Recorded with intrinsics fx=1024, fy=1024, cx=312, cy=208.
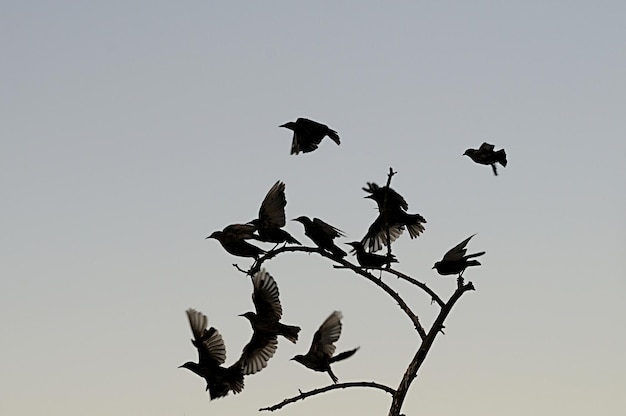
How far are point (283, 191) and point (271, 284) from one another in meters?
Result: 0.66

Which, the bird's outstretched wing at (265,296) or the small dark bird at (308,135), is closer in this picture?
the bird's outstretched wing at (265,296)

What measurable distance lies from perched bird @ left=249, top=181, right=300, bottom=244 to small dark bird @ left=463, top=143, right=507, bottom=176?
1517mm

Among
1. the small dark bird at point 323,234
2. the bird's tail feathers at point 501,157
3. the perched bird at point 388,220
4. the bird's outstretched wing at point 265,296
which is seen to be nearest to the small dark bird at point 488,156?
the bird's tail feathers at point 501,157

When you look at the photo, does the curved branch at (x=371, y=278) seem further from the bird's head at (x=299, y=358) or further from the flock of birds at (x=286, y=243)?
the bird's head at (x=299, y=358)

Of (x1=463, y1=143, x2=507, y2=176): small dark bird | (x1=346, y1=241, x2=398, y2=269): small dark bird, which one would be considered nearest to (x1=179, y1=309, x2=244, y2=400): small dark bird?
(x1=346, y1=241, x2=398, y2=269): small dark bird

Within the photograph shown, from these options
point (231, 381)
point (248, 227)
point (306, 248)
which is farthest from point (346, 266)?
point (231, 381)

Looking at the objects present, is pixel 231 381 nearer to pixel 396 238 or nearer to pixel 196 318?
pixel 196 318

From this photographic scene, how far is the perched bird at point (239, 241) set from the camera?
682cm

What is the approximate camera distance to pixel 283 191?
7.19 m

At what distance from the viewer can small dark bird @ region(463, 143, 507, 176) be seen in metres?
7.51

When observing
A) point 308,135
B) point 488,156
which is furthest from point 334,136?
point 488,156

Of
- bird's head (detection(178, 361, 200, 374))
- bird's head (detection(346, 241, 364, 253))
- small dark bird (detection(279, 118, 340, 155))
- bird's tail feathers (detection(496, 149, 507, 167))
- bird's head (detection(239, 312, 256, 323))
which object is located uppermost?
small dark bird (detection(279, 118, 340, 155))

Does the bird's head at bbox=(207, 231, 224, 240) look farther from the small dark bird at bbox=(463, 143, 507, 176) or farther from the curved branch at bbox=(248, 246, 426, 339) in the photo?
the small dark bird at bbox=(463, 143, 507, 176)

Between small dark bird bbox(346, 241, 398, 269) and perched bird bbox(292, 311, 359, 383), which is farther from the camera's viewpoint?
perched bird bbox(292, 311, 359, 383)
